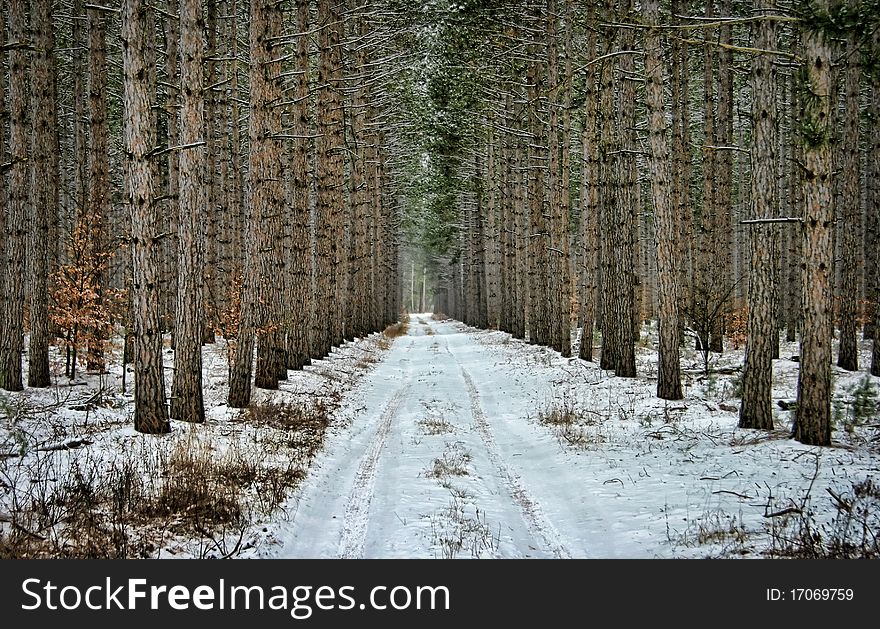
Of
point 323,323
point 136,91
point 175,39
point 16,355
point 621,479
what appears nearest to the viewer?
point 621,479

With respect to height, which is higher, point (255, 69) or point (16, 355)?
Answer: point (255, 69)

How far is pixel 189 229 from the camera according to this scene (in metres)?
10.8

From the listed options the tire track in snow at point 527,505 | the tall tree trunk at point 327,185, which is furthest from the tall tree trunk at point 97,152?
the tire track in snow at point 527,505

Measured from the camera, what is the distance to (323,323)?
21.2 meters

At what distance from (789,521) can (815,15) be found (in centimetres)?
562

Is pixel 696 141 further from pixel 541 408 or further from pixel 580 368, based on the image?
pixel 541 408

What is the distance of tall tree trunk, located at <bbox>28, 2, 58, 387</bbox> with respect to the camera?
41.5 ft

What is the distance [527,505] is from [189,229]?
23.3 feet

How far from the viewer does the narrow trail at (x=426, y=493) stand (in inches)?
234

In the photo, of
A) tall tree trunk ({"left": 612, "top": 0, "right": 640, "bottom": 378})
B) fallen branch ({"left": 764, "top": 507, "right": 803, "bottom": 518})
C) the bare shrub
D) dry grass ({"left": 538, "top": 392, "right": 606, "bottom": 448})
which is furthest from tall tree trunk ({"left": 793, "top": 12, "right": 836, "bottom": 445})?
tall tree trunk ({"left": 612, "top": 0, "right": 640, "bottom": 378})

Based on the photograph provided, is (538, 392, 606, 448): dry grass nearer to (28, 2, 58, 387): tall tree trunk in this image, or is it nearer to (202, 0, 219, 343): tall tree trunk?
(202, 0, 219, 343): tall tree trunk

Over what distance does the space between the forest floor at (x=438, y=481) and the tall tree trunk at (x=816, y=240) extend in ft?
1.98

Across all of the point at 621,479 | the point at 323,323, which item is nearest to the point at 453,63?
the point at 323,323

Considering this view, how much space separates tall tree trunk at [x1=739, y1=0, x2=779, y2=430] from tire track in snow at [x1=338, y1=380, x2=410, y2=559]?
5645 mm
